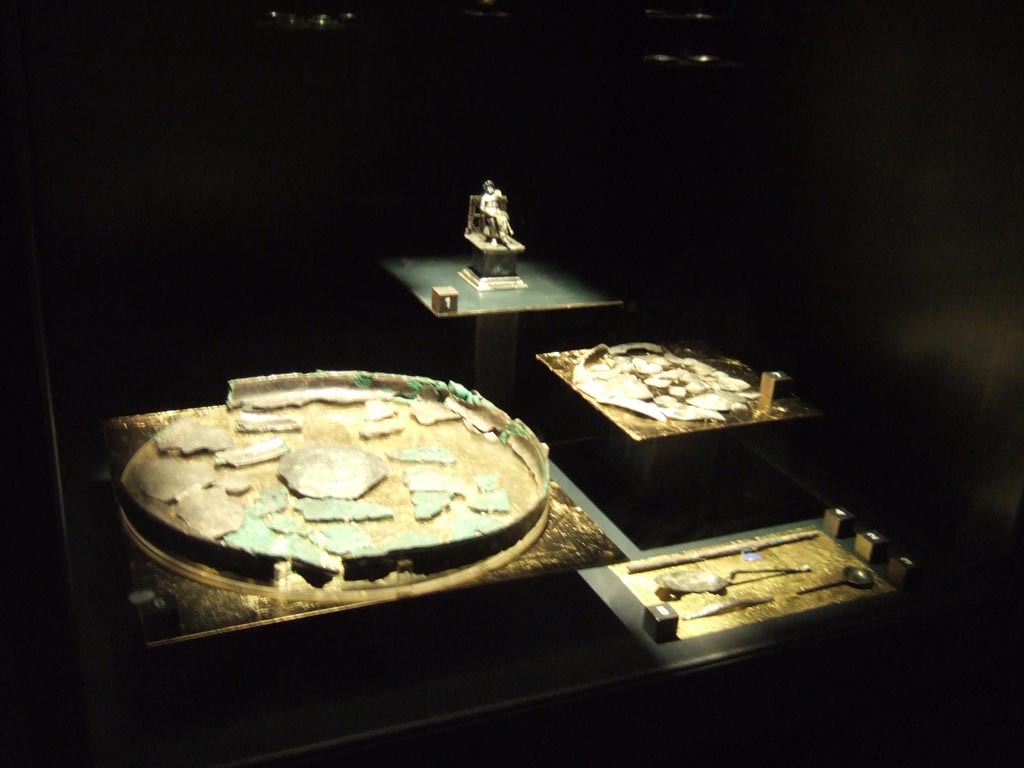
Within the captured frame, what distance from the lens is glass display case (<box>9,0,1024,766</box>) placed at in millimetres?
2145

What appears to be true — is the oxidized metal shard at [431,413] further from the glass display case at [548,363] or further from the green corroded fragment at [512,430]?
the green corroded fragment at [512,430]

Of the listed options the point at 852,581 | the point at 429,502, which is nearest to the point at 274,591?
the point at 429,502

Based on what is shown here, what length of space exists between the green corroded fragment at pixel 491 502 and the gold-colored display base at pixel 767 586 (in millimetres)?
411

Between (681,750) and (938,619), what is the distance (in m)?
0.75

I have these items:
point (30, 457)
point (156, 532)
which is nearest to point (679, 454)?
point (156, 532)

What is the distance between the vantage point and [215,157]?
2.66m

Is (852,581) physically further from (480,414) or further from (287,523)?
(287,523)

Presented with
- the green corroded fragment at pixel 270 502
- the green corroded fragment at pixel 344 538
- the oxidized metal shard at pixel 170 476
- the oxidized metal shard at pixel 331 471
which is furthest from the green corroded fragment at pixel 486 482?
the oxidized metal shard at pixel 170 476

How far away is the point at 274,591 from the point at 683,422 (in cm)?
118

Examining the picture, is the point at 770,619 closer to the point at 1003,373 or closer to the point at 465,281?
the point at 1003,373

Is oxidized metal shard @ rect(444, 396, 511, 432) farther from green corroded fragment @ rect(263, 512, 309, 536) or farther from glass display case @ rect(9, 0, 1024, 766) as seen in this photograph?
green corroded fragment @ rect(263, 512, 309, 536)

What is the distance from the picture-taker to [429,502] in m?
2.33

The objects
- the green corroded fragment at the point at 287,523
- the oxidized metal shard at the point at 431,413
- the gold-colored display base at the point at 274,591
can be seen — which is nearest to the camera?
the gold-colored display base at the point at 274,591

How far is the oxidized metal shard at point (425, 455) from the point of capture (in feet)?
8.33
